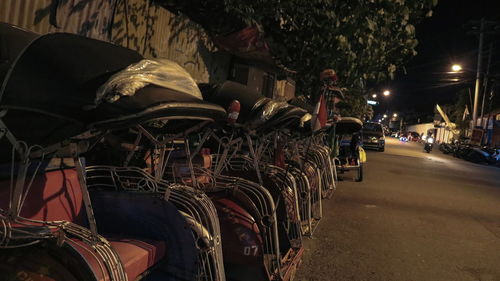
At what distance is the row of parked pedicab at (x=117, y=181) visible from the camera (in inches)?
74.9

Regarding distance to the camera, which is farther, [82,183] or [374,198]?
[374,198]

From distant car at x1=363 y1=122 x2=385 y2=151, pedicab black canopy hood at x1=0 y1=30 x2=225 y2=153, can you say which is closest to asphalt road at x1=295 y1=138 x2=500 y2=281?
pedicab black canopy hood at x1=0 y1=30 x2=225 y2=153

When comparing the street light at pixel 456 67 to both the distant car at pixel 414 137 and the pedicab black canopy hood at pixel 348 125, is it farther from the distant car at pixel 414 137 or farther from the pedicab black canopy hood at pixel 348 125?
the distant car at pixel 414 137

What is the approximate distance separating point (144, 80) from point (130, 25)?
3460 mm

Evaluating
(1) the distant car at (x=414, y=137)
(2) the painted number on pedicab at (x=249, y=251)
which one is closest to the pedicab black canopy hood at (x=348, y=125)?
(2) the painted number on pedicab at (x=249, y=251)

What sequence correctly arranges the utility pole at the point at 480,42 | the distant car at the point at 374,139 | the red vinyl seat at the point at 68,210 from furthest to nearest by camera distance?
the utility pole at the point at 480,42 < the distant car at the point at 374,139 < the red vinyl seat at the point at 68,210

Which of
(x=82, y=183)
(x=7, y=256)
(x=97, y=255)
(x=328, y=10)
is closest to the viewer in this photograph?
(x=7, y=256)

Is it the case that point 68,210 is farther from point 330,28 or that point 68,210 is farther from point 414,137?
point 414,137

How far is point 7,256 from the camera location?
1.87 metres

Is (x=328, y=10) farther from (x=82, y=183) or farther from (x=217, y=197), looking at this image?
(x=82, y=183)

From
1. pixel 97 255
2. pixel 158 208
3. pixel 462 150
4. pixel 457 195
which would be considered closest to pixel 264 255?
pixel 158 208

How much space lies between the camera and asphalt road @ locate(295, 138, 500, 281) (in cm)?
512

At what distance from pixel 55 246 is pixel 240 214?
77.3 inches

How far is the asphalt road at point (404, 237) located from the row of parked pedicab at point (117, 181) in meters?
1.14
